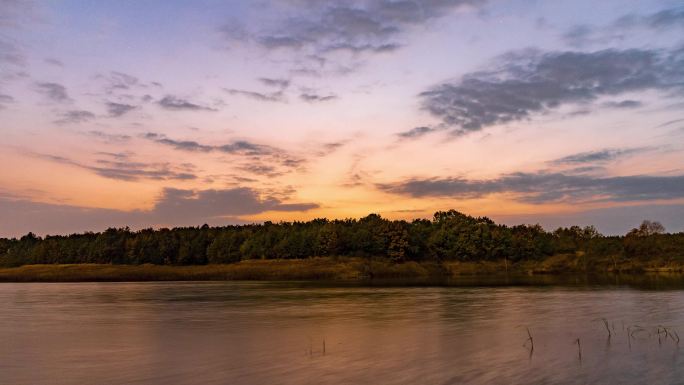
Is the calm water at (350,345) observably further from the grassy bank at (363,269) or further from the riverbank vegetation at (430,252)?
the riverbank vegetation at (430,252)

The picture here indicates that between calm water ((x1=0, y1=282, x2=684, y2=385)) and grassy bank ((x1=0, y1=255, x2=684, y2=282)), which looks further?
grassy bank ((x1=0, y1=255, x2=684, y2=282))

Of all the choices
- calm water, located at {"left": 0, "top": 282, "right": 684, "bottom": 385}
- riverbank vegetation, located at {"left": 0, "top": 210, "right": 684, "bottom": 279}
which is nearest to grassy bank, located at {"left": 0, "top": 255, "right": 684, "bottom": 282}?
riverbank vegetation, located at {"left": 0, "top": 210, "right": 684, "bottom": 279}

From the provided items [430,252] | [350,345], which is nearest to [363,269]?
[430,252]

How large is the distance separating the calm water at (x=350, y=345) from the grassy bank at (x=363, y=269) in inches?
4016

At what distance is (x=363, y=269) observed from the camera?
164 metres

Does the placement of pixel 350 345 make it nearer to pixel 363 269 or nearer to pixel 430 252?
pixel 363 269

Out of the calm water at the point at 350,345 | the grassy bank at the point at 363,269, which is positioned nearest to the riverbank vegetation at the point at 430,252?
the grassy bank at the point at 363,269

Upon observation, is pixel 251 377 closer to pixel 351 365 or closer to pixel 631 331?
pixel 351 365

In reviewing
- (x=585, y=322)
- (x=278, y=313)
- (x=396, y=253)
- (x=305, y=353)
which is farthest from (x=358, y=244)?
(x=305, y=353)

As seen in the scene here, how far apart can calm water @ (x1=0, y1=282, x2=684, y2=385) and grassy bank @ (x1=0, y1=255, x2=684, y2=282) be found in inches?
4016

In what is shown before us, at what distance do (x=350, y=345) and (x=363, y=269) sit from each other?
129495 mm

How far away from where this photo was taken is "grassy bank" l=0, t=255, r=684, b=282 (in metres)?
163

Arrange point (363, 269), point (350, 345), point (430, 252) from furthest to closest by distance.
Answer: point (430, 252), point (363, 269), point (350, 345)

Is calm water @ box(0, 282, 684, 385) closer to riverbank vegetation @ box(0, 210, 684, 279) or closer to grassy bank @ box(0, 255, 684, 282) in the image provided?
grassy bank @ box(0, 255, 684, 282)
